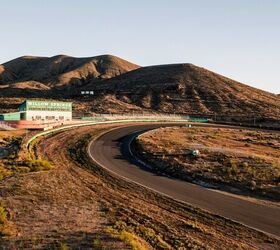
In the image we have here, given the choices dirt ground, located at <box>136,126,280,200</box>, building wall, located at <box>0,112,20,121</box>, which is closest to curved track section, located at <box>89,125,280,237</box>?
dirt ground, located at <box>136,126,280,200</box>

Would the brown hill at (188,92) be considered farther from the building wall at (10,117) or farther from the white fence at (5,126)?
the white fence at (5,126)

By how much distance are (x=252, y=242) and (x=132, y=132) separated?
4660 cm

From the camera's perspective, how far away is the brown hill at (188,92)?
5089 inches

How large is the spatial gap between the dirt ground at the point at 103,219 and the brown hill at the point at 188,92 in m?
97.6

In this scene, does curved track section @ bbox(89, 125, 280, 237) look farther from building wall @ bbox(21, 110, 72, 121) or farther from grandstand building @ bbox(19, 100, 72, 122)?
grandstand building @ bbox(19, 100, 72, 122)

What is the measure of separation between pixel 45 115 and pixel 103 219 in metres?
64.1

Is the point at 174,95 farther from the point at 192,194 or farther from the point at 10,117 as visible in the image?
the point at 192,194

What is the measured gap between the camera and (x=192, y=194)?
29.7m

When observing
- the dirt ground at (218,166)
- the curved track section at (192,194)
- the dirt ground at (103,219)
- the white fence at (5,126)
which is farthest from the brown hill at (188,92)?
the dirt ground at (103,219)

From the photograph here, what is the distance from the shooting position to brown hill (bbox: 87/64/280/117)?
129 metres

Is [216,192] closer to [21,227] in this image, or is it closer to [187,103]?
[21,227]

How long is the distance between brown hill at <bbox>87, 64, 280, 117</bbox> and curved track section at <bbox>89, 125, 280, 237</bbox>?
85.3 metres

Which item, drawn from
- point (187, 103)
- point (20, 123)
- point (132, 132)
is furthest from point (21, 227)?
point (187, 103)

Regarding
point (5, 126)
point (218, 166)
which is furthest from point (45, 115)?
point (218, 166)
